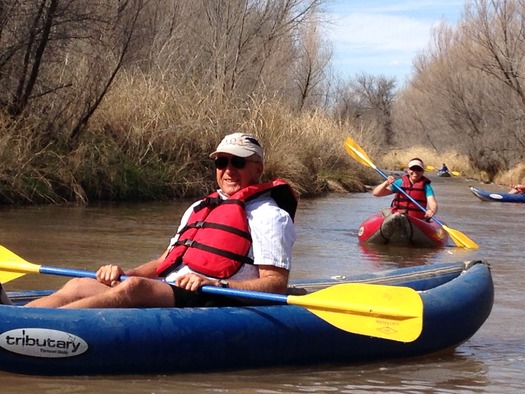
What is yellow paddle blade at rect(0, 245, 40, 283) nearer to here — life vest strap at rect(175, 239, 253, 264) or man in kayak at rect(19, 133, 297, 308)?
man in kayak at rect(19, 133, 297, 308)

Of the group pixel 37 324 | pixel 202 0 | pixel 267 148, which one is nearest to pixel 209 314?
pixel 37 324

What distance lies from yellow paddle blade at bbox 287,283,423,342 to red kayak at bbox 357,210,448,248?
5.24 m

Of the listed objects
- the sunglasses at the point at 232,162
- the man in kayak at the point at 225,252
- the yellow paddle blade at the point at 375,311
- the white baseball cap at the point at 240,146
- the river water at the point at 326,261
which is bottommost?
the river water at the point at 326,261

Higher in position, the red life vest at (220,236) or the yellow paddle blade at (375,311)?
the red life vest at (220,236)

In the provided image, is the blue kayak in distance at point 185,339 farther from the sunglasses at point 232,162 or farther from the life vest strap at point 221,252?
the sunglasses at point 232,162

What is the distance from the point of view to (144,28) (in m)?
14.4

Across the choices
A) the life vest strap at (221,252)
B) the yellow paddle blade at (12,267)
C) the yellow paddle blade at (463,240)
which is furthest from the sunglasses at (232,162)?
the yellow paddle blade at (463,240)

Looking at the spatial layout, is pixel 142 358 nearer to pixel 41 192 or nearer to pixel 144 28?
pixel 41 192

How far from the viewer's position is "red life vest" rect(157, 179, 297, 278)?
411 cm

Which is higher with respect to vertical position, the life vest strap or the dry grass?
the dry grass

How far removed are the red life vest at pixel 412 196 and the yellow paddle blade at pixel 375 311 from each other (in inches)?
226

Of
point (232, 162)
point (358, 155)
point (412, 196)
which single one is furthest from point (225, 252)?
point (358, 155)

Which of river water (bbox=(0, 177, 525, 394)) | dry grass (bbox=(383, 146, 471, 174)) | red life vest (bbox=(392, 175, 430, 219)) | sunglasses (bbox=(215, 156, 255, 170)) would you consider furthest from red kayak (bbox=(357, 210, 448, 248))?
dry grass (bbox=(383, 146, 471, 174))

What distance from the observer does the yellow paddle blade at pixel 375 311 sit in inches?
158
